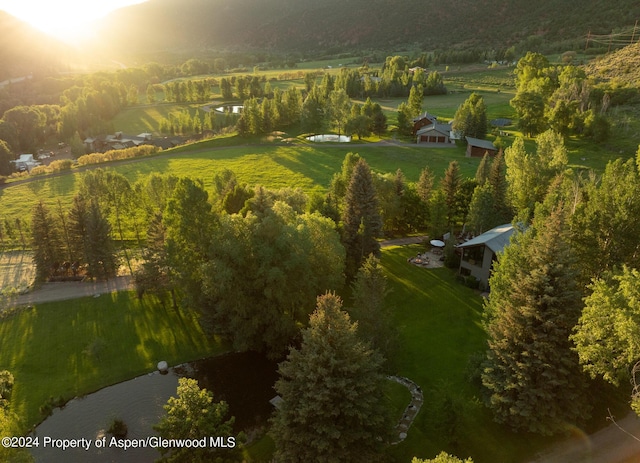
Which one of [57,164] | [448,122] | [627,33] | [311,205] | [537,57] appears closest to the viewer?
[311,205]

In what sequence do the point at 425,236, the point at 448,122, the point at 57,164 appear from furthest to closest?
the point at 448,122
the point at 57,164
the point at 425,236

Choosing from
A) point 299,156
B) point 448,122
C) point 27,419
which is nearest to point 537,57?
point 448,122

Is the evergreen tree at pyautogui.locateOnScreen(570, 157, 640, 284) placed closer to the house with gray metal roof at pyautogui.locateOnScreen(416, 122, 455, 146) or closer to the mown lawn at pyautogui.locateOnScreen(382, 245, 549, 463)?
the mown lawn at pyautogui.locateOnScreen(382, 245, 549, 463)

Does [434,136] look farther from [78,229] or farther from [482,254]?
[78,229]

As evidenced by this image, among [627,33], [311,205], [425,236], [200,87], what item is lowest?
[425,236]

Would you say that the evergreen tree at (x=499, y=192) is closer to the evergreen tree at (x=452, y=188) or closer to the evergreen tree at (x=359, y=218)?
the evergreen tree at (x=452, y=188)

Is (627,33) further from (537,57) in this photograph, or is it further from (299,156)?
(299,156)

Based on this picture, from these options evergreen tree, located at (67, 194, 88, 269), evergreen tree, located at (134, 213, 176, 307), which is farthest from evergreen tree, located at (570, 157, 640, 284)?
evergreen tree, located at (67, 194, 88, 269)

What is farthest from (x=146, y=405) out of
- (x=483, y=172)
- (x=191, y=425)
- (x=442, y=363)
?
(x=483, y=172)
